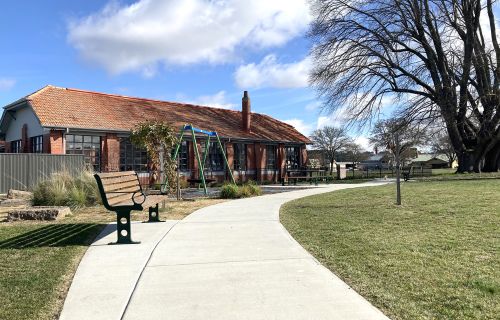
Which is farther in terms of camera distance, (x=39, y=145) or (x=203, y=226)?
(x=39, y=145)

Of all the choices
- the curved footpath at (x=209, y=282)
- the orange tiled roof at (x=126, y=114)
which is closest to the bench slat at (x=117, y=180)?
the curved footpath at (x=209, y=282)

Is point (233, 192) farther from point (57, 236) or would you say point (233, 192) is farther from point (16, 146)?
point (16, 146)

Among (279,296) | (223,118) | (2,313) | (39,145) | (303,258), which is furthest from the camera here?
(223,118)

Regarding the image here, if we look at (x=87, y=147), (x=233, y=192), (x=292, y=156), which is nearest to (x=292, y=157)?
(x=292, y=156)

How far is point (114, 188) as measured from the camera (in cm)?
836

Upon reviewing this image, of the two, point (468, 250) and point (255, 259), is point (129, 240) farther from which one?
point (468, 250)

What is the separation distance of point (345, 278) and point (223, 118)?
30.5m

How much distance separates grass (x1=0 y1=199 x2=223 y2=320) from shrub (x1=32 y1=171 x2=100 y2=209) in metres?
2.02

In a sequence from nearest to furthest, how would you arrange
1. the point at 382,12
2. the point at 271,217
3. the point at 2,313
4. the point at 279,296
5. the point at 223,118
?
the point at 2,313
the point at 279,296
the point at 271,217
the point at 382,12
the point at 223,118

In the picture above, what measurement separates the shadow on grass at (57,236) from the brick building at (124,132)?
9.85 meters

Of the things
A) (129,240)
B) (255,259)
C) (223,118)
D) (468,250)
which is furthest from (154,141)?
(223,118)

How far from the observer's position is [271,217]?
10.3 meters

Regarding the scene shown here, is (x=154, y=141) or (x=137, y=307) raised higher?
(x=154, y=141)

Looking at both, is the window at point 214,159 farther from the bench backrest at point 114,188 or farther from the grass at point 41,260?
the bench backrest at point 114,188
